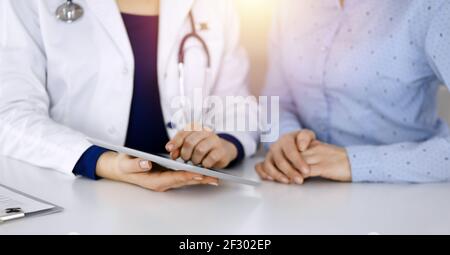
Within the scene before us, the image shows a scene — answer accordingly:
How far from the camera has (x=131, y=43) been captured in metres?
1.30

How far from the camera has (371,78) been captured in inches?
45.3

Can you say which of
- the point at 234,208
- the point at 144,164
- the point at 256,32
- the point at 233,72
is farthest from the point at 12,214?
the point at 256,32

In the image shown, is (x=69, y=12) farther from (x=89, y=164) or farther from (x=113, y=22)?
(x=89, y=164)

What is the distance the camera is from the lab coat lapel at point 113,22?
1234 millimetres

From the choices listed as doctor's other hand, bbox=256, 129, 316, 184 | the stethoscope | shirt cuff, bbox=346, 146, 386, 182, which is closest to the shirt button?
the stethoscope

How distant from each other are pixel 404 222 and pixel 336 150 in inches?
11.8

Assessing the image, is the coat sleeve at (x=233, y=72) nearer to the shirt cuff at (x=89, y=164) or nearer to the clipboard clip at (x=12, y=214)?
the shirt cuff at (x=89, y=164)

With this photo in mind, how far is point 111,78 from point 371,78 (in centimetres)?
62

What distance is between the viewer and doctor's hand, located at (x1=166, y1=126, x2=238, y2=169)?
1017 mm

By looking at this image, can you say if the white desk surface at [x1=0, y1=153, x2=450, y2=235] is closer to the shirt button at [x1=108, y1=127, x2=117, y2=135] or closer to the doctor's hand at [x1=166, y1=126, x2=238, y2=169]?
the doctor's hand at [x1=166, y1=126, x2=238, y2=169]

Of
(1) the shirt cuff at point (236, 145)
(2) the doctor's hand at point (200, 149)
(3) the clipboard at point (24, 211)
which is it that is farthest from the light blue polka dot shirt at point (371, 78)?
(3) the clipboard at point (24, 211)

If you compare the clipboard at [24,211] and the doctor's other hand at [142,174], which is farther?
the doctor's other hand at [142,174]

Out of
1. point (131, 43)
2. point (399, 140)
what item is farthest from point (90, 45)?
point (399, 140)
